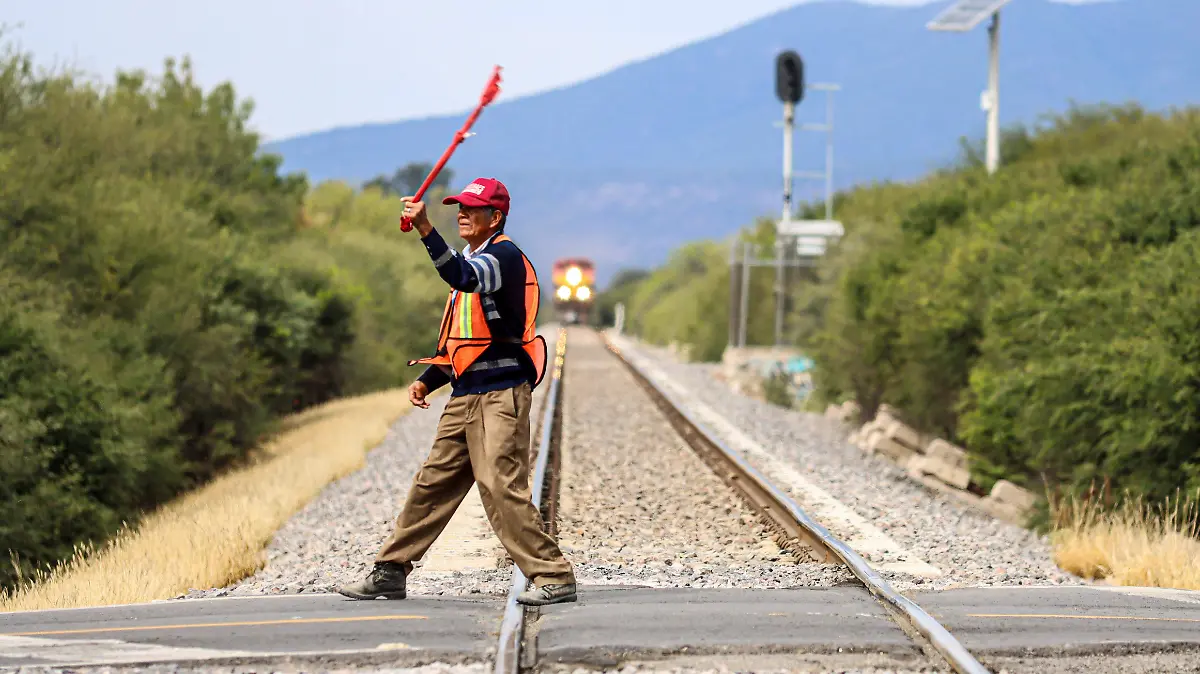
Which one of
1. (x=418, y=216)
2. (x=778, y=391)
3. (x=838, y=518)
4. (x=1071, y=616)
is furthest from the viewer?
(x=778, y=391)

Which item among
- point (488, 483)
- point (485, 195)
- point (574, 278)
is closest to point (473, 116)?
point (485, 195)

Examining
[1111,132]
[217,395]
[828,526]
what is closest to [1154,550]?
[828,526]

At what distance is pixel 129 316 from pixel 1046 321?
15.9 metres

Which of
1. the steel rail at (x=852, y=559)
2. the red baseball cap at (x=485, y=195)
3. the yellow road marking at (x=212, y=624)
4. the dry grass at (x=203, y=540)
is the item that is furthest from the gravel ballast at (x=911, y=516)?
the dry grass at (x=203, y=540)

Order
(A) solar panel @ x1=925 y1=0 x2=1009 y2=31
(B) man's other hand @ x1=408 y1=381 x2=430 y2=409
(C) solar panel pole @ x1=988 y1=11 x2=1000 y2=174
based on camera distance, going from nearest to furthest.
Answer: (B) man's other hand @ x1=408 y1=381 x2=430 y2=409 < (C) solar panel pole @ x1=988 y1=11 x2=1000 y2=174 < (A) solar panel @ x1=925 y1=0 x2=1009 y2=31

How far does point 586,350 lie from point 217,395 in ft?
89.8

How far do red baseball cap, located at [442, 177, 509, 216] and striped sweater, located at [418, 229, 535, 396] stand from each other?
20 centimetres

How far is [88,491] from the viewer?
57.1 feet

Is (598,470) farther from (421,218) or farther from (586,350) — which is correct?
(586,350)

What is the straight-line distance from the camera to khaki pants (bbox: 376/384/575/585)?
718 cm

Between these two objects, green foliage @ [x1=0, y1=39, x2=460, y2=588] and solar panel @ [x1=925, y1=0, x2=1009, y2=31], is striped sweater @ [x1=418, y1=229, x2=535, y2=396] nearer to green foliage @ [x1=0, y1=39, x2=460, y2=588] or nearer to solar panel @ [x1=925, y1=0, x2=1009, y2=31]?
green foliage @ [x1=0, y1=39, x2=460, y2=588]

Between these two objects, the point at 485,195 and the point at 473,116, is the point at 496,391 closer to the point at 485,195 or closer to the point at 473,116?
the point at 485,195

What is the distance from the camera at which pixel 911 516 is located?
12508mm

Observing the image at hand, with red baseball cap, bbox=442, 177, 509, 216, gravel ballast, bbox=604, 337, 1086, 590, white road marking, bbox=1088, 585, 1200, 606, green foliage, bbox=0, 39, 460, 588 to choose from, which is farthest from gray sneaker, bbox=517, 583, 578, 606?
green foliage, bbox=0, 39, 460, 588
